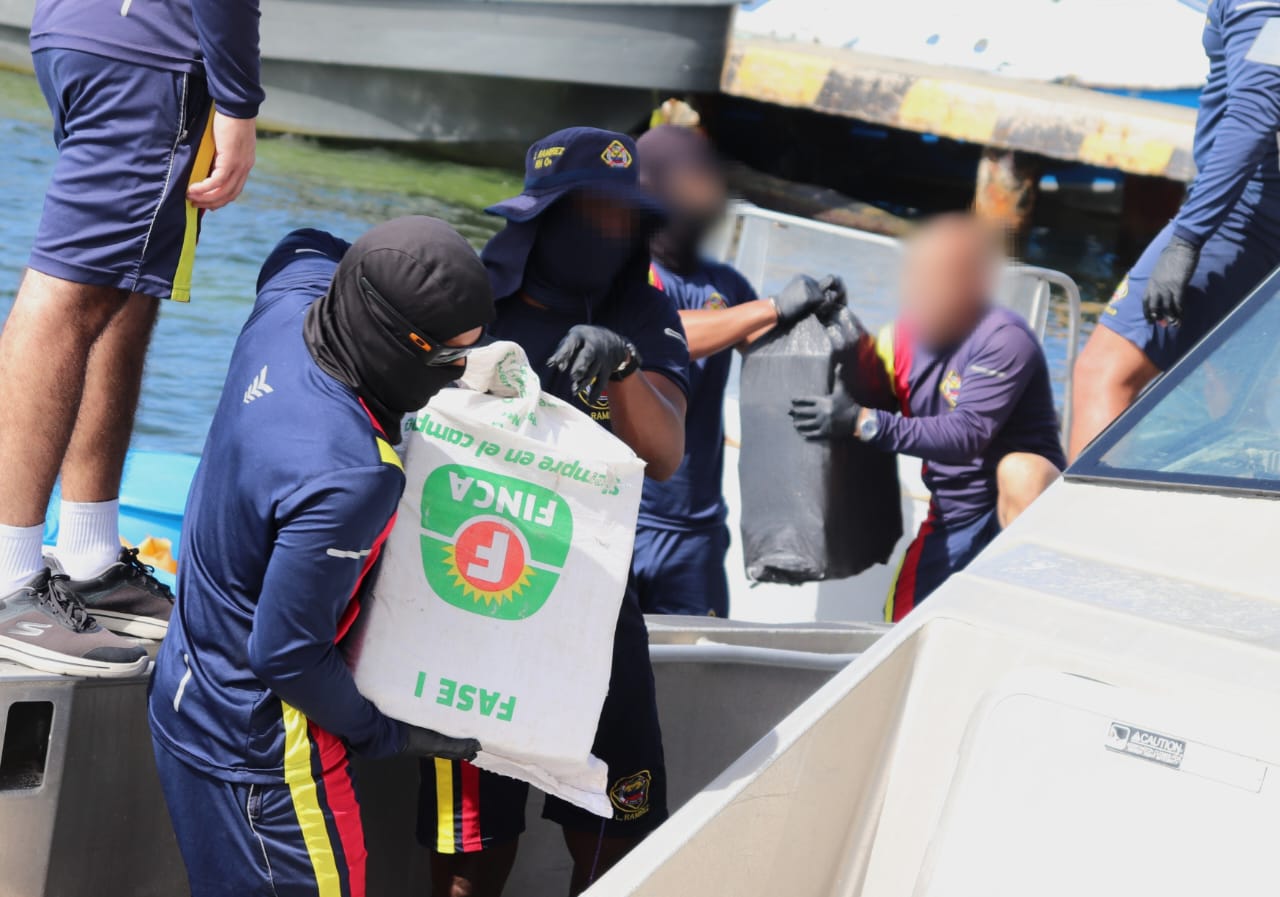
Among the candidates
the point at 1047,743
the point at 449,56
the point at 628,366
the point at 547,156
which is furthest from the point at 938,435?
the point at 449,56

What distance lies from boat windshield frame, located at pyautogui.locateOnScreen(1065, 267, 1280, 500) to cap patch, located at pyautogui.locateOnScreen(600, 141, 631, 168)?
3.31 ft

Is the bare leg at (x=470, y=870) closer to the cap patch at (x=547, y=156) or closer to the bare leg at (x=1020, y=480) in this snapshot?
the cap patch at (x=547, y=156)

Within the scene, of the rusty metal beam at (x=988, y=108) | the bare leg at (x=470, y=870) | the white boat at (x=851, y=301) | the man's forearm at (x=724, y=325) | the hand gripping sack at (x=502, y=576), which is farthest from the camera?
the rusty metal beam at (x=988, y=108)

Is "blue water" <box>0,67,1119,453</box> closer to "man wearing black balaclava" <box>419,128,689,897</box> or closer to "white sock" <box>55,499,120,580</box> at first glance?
"man wearing black balaclava" <box>419,128,689,897</box>

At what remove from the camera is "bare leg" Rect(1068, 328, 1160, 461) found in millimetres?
4500

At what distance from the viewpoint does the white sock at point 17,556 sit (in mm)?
2580

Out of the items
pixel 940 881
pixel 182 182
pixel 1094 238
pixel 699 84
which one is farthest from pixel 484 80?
pixel 940 881

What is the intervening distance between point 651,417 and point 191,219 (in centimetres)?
96

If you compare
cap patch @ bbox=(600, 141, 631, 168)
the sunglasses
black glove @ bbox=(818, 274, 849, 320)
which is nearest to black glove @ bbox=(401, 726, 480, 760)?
the sunglasses

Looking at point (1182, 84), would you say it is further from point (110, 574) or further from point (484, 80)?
point (110, 574)

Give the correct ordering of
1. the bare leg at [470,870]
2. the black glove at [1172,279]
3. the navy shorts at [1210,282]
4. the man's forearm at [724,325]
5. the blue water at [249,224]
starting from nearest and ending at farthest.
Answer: the bare leg at [470,870] < the man's forearm at [724,325] < the black glove at [1172,279] < the navy shorts at [1210,282] < the blue water at [249,224]

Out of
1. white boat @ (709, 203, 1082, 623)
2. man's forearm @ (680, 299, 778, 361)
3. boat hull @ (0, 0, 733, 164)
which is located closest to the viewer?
man's forearm @ (680, 299, 778, 361)

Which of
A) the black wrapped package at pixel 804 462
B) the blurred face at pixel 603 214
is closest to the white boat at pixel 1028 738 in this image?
the blurred face at pixel 603 214

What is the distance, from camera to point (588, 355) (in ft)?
8.18
